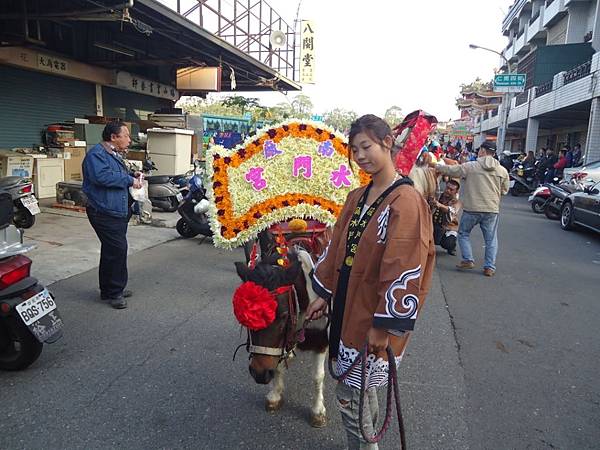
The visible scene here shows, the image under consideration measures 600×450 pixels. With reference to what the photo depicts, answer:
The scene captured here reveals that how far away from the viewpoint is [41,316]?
318cm

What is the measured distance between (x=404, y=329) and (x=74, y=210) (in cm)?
891

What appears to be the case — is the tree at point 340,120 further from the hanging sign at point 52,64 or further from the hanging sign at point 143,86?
the hanging sign at point 52,64

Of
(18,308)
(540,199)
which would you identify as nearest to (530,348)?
(18,308)

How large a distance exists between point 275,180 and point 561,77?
2057 centimetres

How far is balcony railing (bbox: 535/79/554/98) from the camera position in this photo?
21472 millimetres

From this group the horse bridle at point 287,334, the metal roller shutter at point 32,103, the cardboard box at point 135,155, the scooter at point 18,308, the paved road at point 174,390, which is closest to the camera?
the horse bridle at point 287,334

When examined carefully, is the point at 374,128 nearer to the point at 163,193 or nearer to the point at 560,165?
the point at 163,193

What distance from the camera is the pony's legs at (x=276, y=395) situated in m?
2.91

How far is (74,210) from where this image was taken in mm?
9125

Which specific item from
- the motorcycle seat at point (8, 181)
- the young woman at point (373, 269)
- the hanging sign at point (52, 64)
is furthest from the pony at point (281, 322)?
the hanging sign at point (52, 64)

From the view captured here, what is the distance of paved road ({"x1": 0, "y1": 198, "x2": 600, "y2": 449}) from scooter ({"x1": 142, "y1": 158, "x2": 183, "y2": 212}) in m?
4.68

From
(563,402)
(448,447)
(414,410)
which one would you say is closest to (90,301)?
(414,410)

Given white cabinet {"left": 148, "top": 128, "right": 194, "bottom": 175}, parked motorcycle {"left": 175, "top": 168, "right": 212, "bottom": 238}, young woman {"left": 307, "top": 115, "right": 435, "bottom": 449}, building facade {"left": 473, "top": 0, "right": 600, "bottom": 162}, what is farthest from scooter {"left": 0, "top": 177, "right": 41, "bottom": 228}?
building facade {"left": 473, "top": 0, "right": 600, "bottom": 162}

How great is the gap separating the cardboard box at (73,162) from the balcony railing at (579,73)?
1746cm
